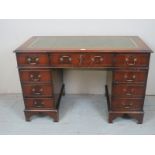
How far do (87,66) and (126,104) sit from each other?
1.77 ft

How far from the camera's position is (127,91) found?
5.49ft

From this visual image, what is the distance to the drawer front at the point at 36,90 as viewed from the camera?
1.71 metres

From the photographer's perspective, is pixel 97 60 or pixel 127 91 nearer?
pixel 97 60

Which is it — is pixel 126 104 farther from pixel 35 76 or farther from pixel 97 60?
pixel 35 76

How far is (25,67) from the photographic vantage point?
5.31 feet

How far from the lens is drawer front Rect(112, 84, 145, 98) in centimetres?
165

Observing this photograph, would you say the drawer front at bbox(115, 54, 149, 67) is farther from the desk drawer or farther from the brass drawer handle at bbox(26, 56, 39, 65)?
the brass drawer handle at bbox(26, 56, 39, 65)

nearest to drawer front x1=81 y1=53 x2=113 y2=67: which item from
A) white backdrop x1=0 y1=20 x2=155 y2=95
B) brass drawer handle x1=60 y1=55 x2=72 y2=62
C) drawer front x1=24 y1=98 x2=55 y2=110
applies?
brass drawer handle x1=60 y1=55 x2=72 y2=62

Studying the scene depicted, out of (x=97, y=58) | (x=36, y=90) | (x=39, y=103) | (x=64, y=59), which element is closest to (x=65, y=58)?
(x=64, y=59)

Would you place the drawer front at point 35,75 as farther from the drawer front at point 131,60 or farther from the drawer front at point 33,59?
the drawer front at point 131,60
